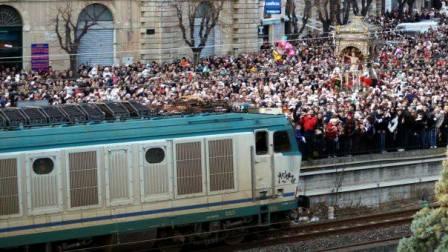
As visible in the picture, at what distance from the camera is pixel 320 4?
7512cm

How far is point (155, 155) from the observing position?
28031 millimetres

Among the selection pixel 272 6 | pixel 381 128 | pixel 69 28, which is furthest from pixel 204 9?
pixel 381 128

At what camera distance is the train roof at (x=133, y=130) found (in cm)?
2650

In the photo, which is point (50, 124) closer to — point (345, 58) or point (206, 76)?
point (206, 76)

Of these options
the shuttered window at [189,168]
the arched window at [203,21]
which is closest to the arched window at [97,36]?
the arched window at [203,21]

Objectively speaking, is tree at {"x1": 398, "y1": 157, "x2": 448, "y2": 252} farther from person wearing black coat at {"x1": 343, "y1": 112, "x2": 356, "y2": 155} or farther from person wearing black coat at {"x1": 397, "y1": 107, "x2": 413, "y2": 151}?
person wearing black coat at {"x1": 397, "y1": 107, "x2": 413, "y2": 151}

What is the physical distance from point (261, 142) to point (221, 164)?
52.0 inches

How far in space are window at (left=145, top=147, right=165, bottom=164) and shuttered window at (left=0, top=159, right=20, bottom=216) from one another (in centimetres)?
344

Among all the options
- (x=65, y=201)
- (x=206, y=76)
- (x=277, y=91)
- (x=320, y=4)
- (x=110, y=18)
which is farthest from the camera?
(x=320, y=4)

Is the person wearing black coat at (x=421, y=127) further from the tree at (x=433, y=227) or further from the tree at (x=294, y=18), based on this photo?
the tree at (x=294, y=18)

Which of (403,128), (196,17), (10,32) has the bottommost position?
(403,128)

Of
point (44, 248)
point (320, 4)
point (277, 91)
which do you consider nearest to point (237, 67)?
point (277, 91)

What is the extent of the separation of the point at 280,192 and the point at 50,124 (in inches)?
255

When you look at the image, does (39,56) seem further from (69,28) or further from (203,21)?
(203,21)
